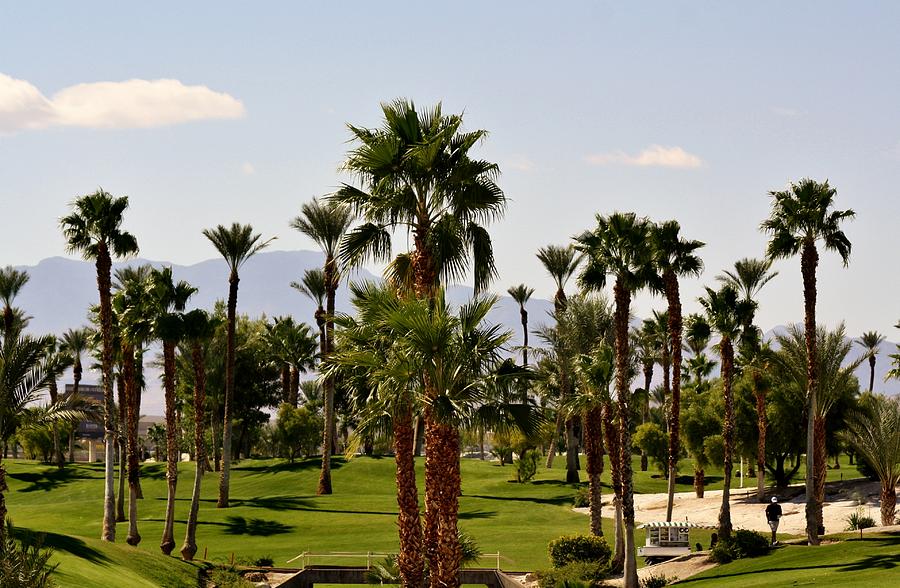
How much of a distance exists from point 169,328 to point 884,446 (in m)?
36.7

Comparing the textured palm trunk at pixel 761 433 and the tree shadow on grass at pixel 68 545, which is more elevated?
the textured palm trunk at pixel 761 433

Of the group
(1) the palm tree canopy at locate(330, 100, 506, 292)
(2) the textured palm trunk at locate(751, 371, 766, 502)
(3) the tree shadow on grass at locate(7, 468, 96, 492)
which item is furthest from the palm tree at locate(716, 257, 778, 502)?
(3) the tree shadow on grass at locate(7, 468, 96, 492)

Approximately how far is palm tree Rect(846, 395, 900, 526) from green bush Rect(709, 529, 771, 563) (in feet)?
34.2

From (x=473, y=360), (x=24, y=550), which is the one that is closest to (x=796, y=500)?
(x=473, y=360)

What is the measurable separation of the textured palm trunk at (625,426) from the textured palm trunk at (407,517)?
15683 millimetres

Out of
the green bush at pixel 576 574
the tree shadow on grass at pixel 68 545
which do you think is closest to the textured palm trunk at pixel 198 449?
the tree shadow on grass at pixel 68 545

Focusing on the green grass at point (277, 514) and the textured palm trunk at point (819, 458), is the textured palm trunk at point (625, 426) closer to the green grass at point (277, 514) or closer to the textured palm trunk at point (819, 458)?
the green grass at point (277, 514)

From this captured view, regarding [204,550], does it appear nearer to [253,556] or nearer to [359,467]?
[253,556]

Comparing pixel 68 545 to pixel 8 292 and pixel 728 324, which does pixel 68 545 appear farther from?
pixel 8 292

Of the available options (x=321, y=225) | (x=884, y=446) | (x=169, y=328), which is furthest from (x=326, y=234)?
(x=884, y=446)

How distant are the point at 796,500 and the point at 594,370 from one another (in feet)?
103

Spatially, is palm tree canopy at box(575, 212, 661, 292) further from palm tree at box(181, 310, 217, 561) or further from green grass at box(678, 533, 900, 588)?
palm tree at box(181, 310, 217, 561)

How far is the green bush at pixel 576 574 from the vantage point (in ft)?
144

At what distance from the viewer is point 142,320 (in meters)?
52.7
